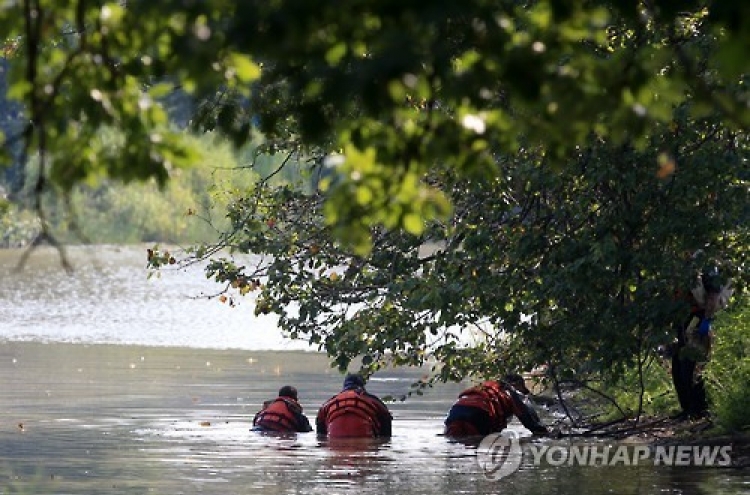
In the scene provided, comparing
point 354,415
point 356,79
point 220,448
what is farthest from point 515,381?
point 356,79

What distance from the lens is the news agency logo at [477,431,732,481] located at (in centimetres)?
1666

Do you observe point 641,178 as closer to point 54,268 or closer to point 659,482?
point 659,482

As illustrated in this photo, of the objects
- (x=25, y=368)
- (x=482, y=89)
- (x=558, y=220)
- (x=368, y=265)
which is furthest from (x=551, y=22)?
(x=25, y=368)

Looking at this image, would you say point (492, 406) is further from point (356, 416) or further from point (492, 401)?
point (356, 416)

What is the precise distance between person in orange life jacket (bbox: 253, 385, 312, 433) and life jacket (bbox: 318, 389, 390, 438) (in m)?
0.78

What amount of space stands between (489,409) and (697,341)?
105 inches

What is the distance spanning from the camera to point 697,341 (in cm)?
1755

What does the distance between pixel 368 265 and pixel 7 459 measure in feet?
12.7

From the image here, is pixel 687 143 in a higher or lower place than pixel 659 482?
higher

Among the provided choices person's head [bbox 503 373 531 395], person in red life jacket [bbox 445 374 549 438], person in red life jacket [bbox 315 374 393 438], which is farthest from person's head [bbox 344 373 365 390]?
person's head [bbox 503 373 531 395]

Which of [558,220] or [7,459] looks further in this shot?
[7,459]

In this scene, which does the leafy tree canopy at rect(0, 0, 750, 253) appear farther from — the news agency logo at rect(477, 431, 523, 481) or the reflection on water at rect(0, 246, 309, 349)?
the reflection on water at rect(0, 246, 309, 349)

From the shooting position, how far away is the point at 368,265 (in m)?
18.2

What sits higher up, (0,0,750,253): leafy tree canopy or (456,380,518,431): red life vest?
(0,0,750,253): leafy tree canopy
